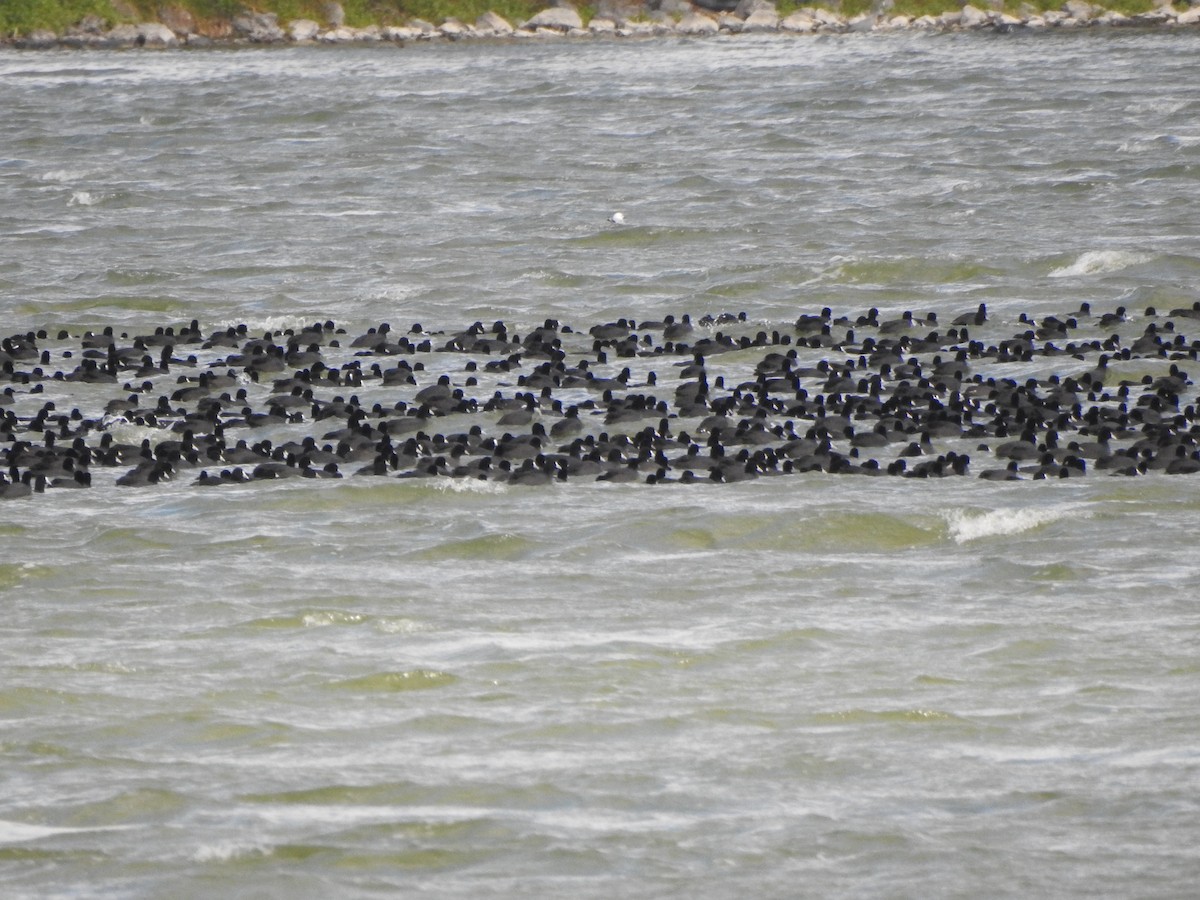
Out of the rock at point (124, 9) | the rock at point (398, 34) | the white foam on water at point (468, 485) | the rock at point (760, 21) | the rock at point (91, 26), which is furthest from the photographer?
the rock at point (760, 21)

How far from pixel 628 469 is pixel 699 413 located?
8.92 ft

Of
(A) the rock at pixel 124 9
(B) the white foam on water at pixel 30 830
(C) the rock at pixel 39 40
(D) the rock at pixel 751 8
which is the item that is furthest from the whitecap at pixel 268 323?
(D) the rock at pixel 751 8

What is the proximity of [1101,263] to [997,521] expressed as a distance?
1633cm

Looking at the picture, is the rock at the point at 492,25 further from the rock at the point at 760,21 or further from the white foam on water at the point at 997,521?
the white foam on water at the point at 997,521

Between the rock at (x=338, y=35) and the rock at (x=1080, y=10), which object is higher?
the rock at (x=338, y=35)

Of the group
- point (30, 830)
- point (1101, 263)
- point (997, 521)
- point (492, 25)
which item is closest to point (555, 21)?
point (492, 25)

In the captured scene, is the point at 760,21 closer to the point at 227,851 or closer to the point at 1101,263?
the point at 1101,263

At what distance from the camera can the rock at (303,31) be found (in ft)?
317

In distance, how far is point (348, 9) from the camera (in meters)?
99.4

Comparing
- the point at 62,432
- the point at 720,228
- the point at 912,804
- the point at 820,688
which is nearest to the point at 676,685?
the point at 820,688

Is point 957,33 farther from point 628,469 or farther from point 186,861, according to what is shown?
point 186,861

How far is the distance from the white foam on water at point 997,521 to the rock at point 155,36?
8073 cm

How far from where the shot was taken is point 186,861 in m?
10.9

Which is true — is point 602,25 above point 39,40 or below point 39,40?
below
